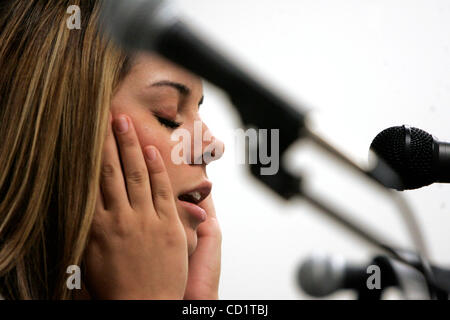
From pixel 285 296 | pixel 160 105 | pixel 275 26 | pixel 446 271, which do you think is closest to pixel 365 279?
pixel 446 271

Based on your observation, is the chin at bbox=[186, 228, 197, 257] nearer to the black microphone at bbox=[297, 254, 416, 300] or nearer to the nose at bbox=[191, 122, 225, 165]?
the nose at bbox=[191, 122, 225, 165]

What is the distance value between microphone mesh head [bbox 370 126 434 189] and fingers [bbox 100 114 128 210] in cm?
40

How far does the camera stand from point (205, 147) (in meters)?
0.84

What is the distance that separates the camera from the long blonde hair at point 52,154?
73 cm

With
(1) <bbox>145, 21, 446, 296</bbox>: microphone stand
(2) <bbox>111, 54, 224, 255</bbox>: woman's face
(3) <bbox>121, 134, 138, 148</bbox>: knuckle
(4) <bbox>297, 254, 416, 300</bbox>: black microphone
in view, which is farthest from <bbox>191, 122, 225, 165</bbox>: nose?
(1) <bbox>145, 21, 446, 296</bbox>: microphone stand

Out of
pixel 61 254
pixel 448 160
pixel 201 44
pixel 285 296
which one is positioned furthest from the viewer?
pixel 285 296

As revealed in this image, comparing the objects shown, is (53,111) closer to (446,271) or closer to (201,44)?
(201,44)

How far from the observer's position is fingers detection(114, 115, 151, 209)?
748 mm

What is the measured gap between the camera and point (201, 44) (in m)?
0.35

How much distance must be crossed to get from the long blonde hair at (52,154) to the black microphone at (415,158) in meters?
0.43

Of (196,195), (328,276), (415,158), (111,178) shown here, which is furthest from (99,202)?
(415,158)

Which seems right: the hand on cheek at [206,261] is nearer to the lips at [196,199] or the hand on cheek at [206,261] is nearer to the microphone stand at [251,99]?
the lips at [196,199]

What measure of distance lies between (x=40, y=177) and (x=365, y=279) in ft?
1.61

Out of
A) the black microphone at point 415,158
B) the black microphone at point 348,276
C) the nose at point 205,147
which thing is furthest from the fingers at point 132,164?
the black microphone at point 415,158
